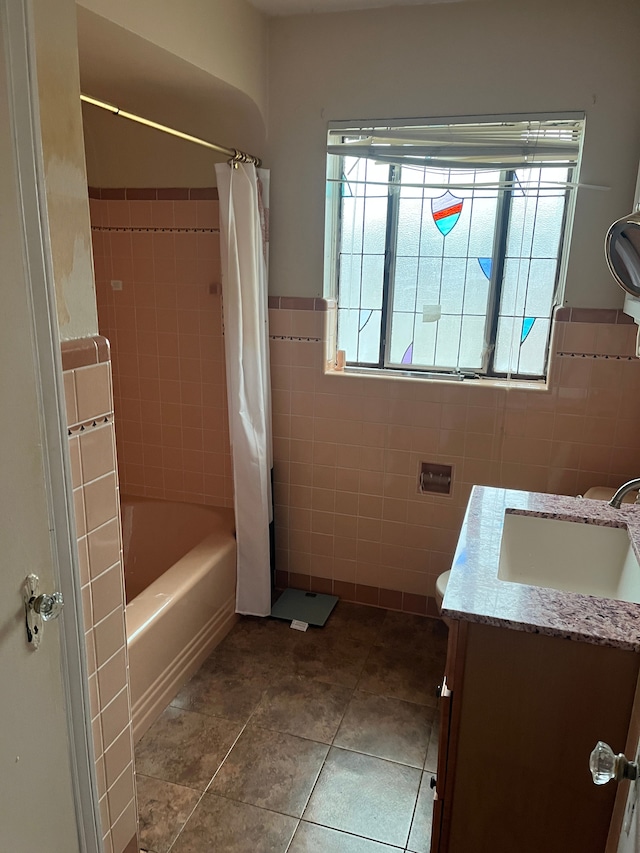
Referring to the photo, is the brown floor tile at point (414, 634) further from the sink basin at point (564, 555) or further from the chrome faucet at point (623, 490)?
the chrome faucet at point (623, 490)

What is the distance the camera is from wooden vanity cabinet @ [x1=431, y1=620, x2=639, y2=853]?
124 centimetres

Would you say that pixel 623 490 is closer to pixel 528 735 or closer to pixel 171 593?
pixel 528 735

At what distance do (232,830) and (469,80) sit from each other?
2.66 metres

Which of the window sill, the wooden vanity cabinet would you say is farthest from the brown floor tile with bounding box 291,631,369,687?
the window sill

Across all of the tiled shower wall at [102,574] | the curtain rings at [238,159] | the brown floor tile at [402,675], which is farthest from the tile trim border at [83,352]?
the brown floor tile at [402,675]

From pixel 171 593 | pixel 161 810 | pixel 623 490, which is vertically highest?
pixel 623 490

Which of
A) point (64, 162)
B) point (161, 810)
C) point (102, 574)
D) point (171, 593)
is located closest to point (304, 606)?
point (171, 593)

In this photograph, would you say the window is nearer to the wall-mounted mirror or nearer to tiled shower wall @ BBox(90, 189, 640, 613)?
tiled shower wall @ BBox(90, 189, 640, 613)

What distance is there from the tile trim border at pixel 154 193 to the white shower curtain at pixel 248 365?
279 mm

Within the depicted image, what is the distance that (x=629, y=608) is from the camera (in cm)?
129

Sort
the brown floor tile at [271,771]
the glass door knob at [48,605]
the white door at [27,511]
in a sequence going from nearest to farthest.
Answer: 1. the white door at [27,511]
2. the glass door knob at [48,605]
3. the brown floor tile at [271,771]

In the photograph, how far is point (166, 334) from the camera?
2.89m

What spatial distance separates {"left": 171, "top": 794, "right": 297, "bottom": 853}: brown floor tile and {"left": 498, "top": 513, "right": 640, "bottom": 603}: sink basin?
0.99m

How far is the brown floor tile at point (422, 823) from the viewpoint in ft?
5.63
